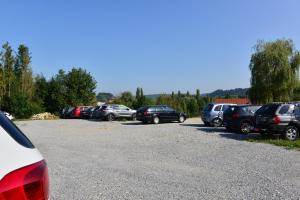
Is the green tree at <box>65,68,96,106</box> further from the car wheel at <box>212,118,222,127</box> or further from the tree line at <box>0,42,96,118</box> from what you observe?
the car wheel at <box>212,118,222,127</box>

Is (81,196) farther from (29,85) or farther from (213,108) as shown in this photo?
(29,85)

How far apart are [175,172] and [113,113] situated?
28.8 m

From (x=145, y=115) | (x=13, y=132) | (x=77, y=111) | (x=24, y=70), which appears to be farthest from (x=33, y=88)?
(x=13, y=132)

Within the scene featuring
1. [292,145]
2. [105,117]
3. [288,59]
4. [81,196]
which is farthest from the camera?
[288,59]

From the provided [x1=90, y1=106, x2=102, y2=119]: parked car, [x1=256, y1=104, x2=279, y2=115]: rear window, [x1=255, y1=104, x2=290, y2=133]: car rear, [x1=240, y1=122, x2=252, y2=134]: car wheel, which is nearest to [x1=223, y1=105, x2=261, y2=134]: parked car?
[x1=240, y1=122, x2=252, y2=134]: car wheel

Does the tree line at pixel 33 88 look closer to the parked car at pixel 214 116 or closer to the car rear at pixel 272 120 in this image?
the parked car at pixel 214 116

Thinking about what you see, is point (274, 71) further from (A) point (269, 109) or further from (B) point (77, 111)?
(A) point (269, 109)

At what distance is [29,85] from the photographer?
51.0 metres

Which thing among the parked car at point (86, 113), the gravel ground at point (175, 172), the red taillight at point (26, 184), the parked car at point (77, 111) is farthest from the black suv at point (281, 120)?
the parked car at point (77, 111)

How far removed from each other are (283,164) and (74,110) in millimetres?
35897

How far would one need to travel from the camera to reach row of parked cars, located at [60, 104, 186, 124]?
31.9m

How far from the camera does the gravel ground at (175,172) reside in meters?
7.45

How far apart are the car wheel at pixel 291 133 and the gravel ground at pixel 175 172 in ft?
9.31

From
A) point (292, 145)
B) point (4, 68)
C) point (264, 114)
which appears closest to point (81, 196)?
point (292, 145)
